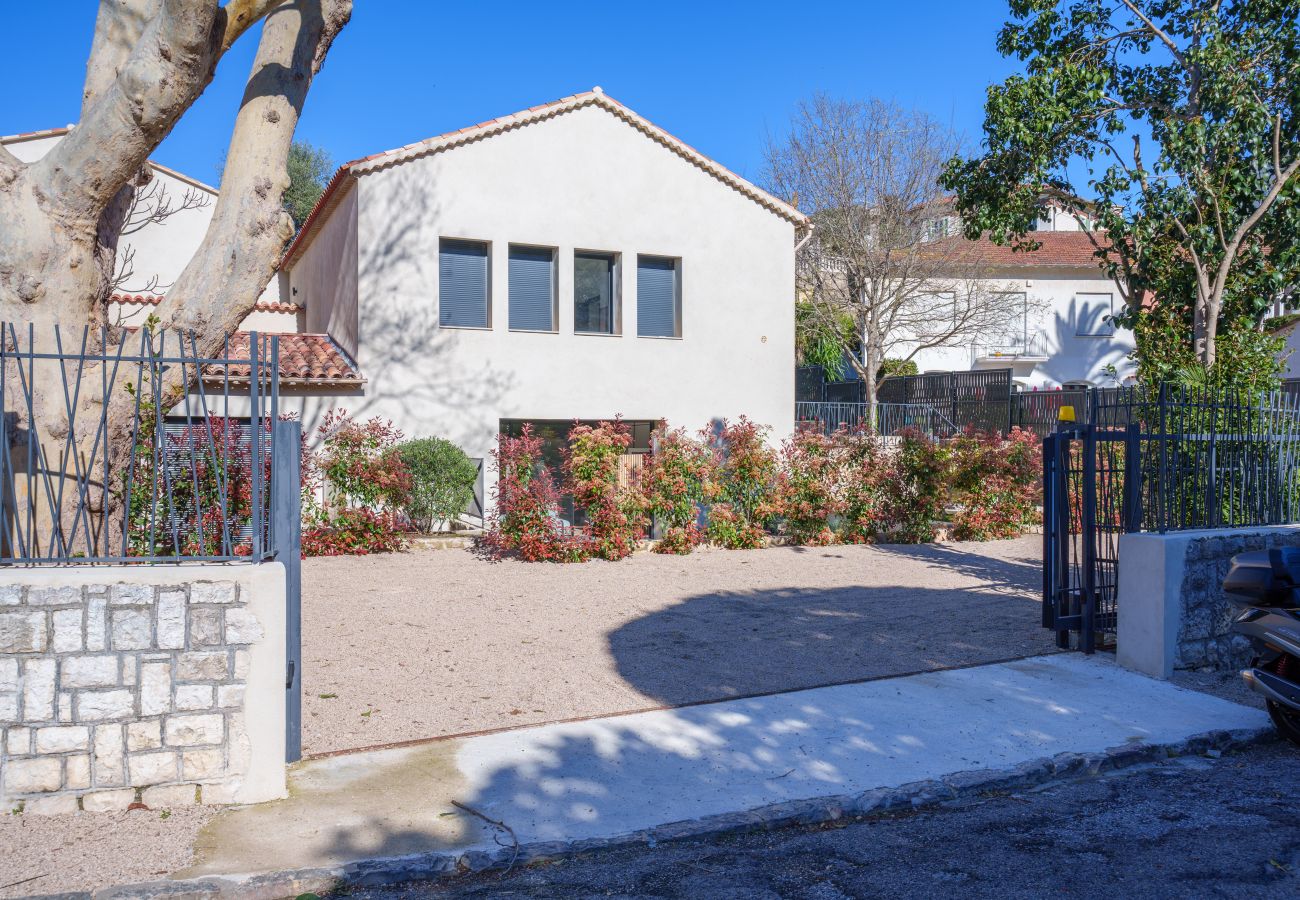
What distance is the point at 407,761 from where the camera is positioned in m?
6.00

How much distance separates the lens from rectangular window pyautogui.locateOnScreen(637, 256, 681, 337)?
719 inches

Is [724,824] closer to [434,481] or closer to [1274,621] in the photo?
[1274,621]

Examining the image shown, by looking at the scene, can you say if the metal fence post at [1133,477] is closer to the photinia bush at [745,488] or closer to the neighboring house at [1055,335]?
the photinia bush at [745,488]

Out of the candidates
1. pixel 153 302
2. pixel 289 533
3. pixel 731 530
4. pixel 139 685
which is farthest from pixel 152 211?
pixel 139 685

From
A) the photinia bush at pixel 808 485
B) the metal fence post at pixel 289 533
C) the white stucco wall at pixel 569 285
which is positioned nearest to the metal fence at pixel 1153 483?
the metal fence post at pixel 289 533

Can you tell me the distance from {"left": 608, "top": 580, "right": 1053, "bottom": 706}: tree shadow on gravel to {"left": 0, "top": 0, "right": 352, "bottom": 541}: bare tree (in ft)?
14.0

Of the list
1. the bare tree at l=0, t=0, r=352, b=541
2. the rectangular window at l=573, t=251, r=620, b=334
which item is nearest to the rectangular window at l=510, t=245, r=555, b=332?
the rectangular window at l=573, t=251, r=620, b=334

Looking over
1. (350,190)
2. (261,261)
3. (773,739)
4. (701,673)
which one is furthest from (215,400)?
(773,739)

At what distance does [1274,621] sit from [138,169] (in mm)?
8345

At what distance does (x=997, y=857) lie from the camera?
481 centimetres

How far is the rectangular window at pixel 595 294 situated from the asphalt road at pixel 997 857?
13.1 metres

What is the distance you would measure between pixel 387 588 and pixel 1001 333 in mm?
24070

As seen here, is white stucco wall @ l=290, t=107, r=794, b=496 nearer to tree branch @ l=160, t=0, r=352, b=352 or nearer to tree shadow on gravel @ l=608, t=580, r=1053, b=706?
tree shadow on gravel @ l=608, t=580, r=1053, b=706

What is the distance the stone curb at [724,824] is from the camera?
4.40 m
